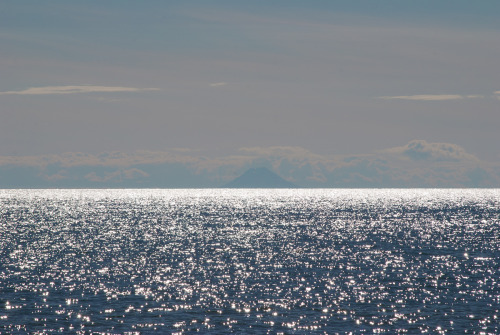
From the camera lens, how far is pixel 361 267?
302ft

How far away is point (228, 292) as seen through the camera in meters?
71.1

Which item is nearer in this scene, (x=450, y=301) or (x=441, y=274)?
(x=450, y=301)

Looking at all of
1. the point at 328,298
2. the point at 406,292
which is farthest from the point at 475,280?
the point at 328,298

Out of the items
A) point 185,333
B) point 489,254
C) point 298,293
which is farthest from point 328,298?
point 489,254

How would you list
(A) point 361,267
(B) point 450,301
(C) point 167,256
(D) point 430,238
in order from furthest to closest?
(D) point 430,238 → (C) point 167,256 → (A) point 361,267 → (B) point 450,301

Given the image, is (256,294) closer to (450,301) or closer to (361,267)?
(450,301)

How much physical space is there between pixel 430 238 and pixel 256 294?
272 ft

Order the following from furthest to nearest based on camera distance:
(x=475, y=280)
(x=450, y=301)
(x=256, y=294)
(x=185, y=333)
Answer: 1. (x=475, y=280)
2. (x=256, y=294)
3. (x=450, y=301)
4. (x=185, y=333)

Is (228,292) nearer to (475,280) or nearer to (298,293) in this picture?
(298,293)

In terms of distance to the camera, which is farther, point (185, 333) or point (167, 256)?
point (167, 256)

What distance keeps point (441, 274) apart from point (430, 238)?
58791mm

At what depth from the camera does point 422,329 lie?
53531 mm

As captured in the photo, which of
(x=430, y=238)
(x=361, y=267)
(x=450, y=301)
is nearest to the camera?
(x=450, y=301)

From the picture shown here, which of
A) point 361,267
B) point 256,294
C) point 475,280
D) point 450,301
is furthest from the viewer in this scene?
point 361,267
